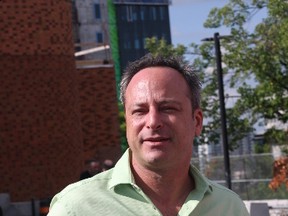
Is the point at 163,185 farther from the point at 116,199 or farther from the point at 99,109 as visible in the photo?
the point at 99,109

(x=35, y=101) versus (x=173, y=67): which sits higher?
(x=173, y=67)

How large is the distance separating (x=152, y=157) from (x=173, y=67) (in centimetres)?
39

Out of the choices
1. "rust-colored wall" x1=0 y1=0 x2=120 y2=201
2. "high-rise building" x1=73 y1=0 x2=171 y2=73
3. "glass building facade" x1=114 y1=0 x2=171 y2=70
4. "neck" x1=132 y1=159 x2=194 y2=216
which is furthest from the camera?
"glass building facade" x1=114 y1=0 x2=171 y2=70

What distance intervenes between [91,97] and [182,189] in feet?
103

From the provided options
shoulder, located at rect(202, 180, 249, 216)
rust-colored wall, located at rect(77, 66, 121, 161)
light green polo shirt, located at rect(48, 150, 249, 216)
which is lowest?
rust-colored wall, located at rect(77, 66, 121, 161)

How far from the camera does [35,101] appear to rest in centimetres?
2673

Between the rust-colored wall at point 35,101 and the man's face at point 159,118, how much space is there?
75.6 feet

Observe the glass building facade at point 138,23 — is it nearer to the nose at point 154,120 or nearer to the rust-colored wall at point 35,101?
the rust-colored wall at point 35,101

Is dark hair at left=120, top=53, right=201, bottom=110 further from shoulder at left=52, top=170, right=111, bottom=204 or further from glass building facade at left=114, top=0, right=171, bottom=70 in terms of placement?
glass building facade at left=114, top=0, right=171, bottom=70

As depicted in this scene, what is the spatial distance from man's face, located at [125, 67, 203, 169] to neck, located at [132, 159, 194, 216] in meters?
0.04

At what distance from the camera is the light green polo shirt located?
10.9ft

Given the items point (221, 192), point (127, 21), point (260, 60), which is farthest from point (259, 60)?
point (127, 21)

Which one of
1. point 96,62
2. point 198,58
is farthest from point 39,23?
point 96,62

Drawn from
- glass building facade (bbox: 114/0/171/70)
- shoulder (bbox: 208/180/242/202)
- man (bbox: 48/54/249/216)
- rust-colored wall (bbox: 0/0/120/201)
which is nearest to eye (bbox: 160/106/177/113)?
man (bbox: 48/54/249/216)
